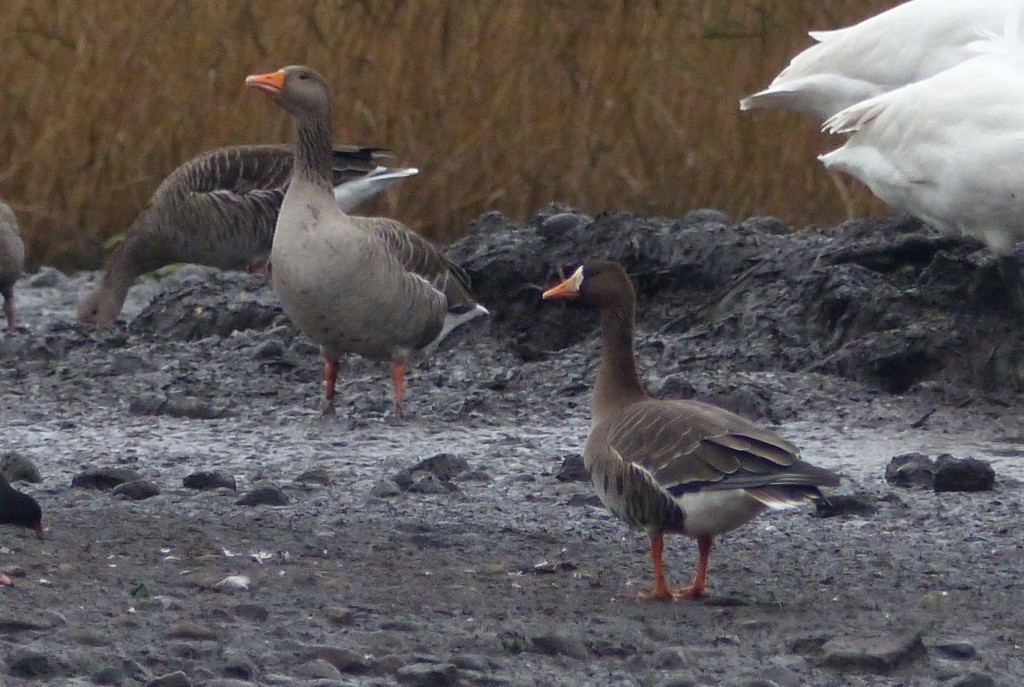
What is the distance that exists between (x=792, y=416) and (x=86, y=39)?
6.87 meters

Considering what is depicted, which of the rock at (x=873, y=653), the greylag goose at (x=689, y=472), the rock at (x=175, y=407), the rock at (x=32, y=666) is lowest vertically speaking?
the rock at (x=175, y=407)

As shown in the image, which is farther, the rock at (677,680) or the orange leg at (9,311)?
the orange leg at (9,311)

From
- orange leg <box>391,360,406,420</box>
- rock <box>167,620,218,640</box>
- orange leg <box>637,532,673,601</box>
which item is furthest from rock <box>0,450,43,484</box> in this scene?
orange leg <box>637,532,673,601</box>

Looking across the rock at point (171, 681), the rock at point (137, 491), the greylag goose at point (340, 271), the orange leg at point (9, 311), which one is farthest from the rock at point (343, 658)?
the orange leg at point (9, 311)

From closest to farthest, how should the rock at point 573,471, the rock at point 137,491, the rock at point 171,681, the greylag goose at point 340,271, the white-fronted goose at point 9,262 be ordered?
1. the rock at point 171,681
2. the rock at point 137,491
3. the rock at point 573,471
4. the greylag goose at point 340,271
5. the white-fronted goose at point 9,262

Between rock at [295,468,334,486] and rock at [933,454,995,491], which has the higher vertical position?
rock at [933,454,995,491]

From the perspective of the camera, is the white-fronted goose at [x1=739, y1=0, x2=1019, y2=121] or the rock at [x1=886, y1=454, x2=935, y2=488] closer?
the rock at [x1=886, y1=454, x2=935, y2=488]

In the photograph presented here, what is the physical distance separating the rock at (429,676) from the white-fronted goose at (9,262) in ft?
24.0

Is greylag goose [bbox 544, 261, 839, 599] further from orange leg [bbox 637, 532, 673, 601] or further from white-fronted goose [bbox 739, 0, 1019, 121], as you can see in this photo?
white-fronted goose [bbox 739, 0, 1019, 121]

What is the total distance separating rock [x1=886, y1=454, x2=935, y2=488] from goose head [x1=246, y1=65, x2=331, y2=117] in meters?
3.66

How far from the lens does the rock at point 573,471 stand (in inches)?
282

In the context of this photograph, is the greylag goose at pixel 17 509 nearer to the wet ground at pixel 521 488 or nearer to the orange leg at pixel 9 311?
the wet ground at pixel 521 488

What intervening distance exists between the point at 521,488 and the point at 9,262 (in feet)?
17.5

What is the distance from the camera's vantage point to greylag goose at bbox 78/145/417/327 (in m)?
12.4
